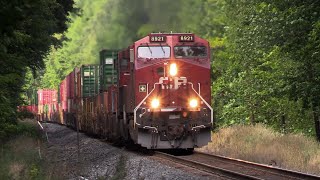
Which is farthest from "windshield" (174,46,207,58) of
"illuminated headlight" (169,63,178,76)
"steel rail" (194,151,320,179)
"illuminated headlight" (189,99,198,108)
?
"steel rail" (194,151,320,179)

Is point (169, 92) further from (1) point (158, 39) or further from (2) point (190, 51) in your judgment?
(1) point (158, 39)

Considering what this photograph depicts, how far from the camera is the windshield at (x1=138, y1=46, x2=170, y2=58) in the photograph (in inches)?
596

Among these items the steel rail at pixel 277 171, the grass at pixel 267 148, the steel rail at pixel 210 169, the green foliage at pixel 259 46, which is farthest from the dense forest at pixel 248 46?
the steel rail at pixel 277 171

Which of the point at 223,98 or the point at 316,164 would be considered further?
the point at 223,98

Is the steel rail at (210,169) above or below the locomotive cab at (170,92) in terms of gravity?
below

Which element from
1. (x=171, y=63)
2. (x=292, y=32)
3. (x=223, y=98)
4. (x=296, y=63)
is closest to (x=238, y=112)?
(x=223, y=98)

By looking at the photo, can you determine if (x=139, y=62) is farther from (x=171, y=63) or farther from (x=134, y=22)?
(x=134, y=22)

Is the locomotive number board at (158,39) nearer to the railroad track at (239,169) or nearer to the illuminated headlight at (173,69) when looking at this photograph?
the illuminated headlight at (173,69)

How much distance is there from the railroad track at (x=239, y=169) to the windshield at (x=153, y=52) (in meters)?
3.24

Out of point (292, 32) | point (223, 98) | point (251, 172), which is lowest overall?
point (251, 172)

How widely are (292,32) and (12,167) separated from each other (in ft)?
34.3

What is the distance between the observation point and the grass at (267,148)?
497 inches

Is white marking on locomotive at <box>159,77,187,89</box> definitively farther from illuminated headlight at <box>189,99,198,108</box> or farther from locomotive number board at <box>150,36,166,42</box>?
locomotive number board at <box>150,36,166,42</box>

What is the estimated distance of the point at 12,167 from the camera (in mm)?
11953
